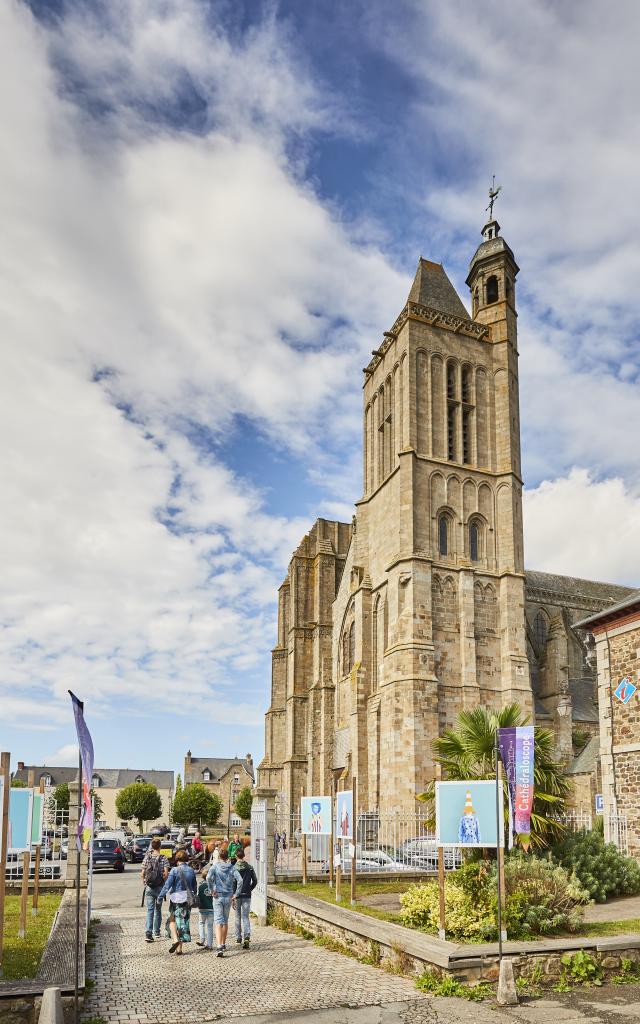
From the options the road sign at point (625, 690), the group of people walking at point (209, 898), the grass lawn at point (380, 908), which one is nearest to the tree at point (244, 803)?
the grass lawn at point (380, 908)

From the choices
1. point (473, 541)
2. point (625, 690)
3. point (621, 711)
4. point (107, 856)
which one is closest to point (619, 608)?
point (625, 690)

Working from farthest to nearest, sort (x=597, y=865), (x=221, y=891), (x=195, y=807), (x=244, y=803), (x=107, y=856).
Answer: (x=195, y=807)
(x=244, y=803)
(x=107, y=856)
(x=597, y=865)
(x=221, y=891)

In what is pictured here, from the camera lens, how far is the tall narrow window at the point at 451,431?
3631 cm

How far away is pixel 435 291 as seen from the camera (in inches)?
1580

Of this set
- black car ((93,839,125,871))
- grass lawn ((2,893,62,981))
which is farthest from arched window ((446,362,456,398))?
grass lawn ((2,893,62,981))

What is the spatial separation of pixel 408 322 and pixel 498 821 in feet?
94.1

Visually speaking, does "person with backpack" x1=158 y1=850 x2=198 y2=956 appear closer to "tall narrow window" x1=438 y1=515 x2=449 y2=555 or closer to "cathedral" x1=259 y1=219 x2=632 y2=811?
"cathedral" x1=259 y1=219 x2=632 y2=811

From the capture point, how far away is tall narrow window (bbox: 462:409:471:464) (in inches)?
1444

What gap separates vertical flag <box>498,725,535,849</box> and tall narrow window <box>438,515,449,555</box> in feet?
72.4

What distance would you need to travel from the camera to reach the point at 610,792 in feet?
67.2

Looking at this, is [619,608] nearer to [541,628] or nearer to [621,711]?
[621,711]

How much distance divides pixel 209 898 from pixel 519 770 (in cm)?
525

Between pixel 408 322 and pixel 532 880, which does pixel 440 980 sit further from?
pixel 408 322

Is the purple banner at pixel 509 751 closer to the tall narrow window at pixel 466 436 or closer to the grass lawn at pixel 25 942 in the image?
the grass lawn at pixel 25 942
